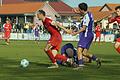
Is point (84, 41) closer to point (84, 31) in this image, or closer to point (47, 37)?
point (84, 31)

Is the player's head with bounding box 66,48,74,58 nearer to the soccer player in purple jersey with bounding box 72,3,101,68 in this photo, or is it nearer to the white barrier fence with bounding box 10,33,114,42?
the soccer player in purple jersey with bounding box 72,3,101,68

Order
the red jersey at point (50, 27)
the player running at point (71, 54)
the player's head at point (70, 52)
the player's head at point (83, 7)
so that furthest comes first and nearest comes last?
the player's head at point (70, 52), the player running at point (71, 54), the red jersey at point (50, 27), the player's head at point (83, 7)

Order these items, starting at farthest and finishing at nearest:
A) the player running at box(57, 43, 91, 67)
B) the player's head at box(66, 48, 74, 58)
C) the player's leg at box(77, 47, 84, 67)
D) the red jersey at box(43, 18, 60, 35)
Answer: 1. the player's head at box(66, 48, 74, 58)
2. the player running at box(57, 43, 91, 67)
3. the red jersey at box(43, 18, 60, 35)
4. the player's leg at box(77, 47, 84, 67)

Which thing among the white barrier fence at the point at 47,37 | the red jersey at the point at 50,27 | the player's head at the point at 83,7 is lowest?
the white barrier fence at the point at 47,37

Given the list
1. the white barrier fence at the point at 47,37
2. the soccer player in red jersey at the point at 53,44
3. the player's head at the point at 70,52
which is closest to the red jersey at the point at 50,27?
the soccer player in red jersey at the point at 53,44

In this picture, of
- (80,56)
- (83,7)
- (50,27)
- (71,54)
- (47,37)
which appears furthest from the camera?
(47,37)

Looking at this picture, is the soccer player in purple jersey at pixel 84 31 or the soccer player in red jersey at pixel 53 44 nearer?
the soccer player in purple jersey at pixel 84 31

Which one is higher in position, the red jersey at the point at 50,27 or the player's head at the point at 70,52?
the red jersey at the point at 50,27

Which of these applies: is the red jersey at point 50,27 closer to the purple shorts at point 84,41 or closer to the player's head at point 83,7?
the purple shorts at point 84,41

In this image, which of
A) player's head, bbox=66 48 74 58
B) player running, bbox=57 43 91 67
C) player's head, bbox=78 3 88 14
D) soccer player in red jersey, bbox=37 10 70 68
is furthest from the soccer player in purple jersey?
player's head, bbox=66 48 74 58

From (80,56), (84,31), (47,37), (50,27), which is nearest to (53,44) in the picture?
(50,27)

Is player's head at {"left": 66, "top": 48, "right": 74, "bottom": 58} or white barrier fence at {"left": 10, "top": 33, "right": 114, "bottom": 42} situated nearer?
player's head at {"left": 66, "top": 48, "right": 74, "bottom": 58}

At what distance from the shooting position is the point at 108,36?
57.7 meters

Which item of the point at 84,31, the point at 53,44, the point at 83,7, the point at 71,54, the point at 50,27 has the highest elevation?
the point at 83,7
